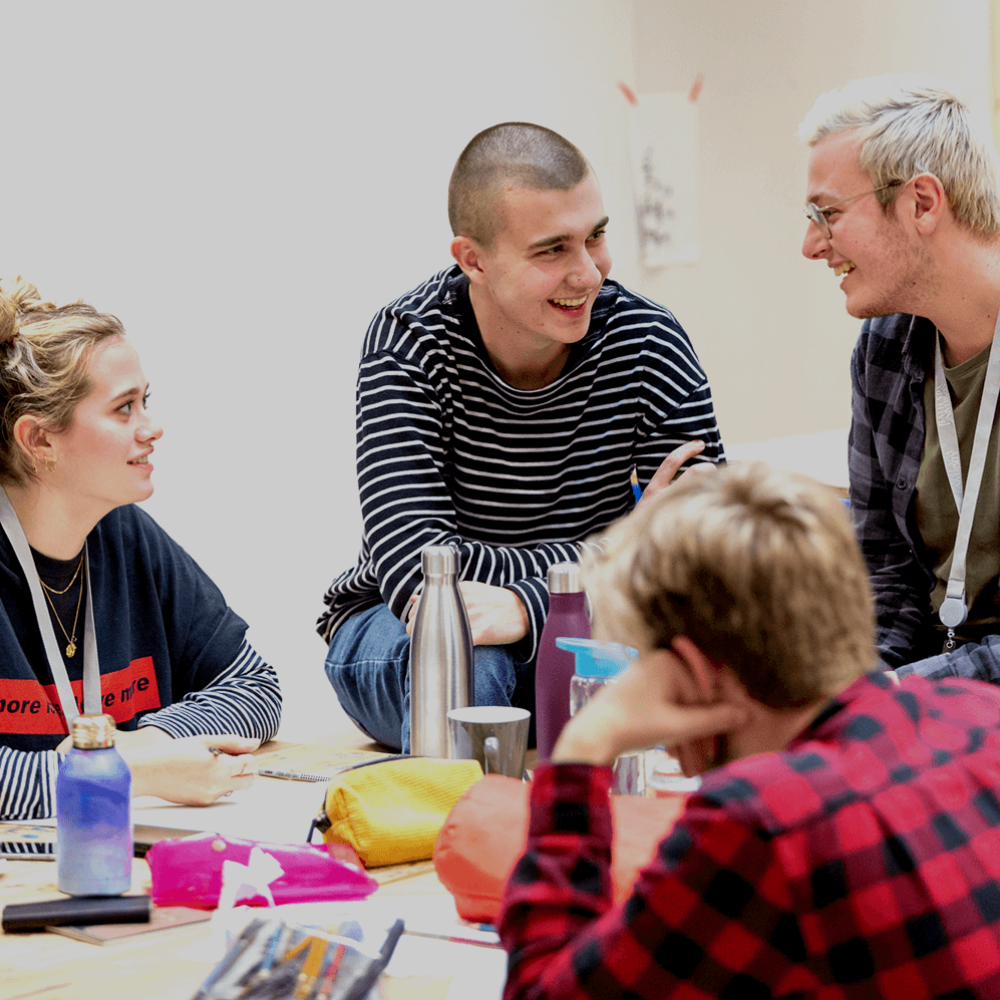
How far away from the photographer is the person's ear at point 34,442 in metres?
1.90

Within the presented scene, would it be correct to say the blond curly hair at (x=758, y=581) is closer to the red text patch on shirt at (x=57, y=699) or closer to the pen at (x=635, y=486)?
the red text patch on shirt at (x=57, y=699)

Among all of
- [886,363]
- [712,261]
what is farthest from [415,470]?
[712,261]

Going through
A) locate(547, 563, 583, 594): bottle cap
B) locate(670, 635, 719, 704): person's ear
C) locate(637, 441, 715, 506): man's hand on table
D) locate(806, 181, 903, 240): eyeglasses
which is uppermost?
locate(806, 181, 903, 240): eyeglasses

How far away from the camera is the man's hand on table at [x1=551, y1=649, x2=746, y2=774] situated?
0.78 metres

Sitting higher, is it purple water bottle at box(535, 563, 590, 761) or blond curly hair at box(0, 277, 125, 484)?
blond curly hair at box(0, 277, 125, 484)

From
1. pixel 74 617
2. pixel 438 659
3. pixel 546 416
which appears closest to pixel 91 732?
pixel 438 659

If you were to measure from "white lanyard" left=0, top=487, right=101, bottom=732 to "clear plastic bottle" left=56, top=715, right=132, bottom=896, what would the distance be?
2.01 feet

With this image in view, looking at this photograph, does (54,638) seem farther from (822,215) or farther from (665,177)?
(665,177)

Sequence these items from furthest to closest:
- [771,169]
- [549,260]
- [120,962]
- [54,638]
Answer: [771,169] → [549,260] → [54,638] → [120,962]

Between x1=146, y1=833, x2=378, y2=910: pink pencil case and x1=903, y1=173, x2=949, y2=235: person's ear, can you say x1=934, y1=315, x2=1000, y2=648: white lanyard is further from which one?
x1=146, y1=833, x2=378, y2=910: pink pencil case

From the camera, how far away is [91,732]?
45.3 inches

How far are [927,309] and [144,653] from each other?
4.43ft

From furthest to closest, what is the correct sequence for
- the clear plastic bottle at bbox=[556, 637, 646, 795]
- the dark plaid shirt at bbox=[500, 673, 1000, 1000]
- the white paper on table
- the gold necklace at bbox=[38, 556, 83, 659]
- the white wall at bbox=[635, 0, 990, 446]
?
the white wall at bbox=[635, 0, 990, 446], the white paper on table, the gold necklace at bbox=[38, 556, 83, 659], the clear plastic bottle at bbox=[556, 637, 646, 795], the dark plaid shirt at bbox=[500, 673, 1000, 1000]

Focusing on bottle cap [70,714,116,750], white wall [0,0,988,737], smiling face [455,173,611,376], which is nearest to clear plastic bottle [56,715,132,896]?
bottle cap [70,714,116,750]
